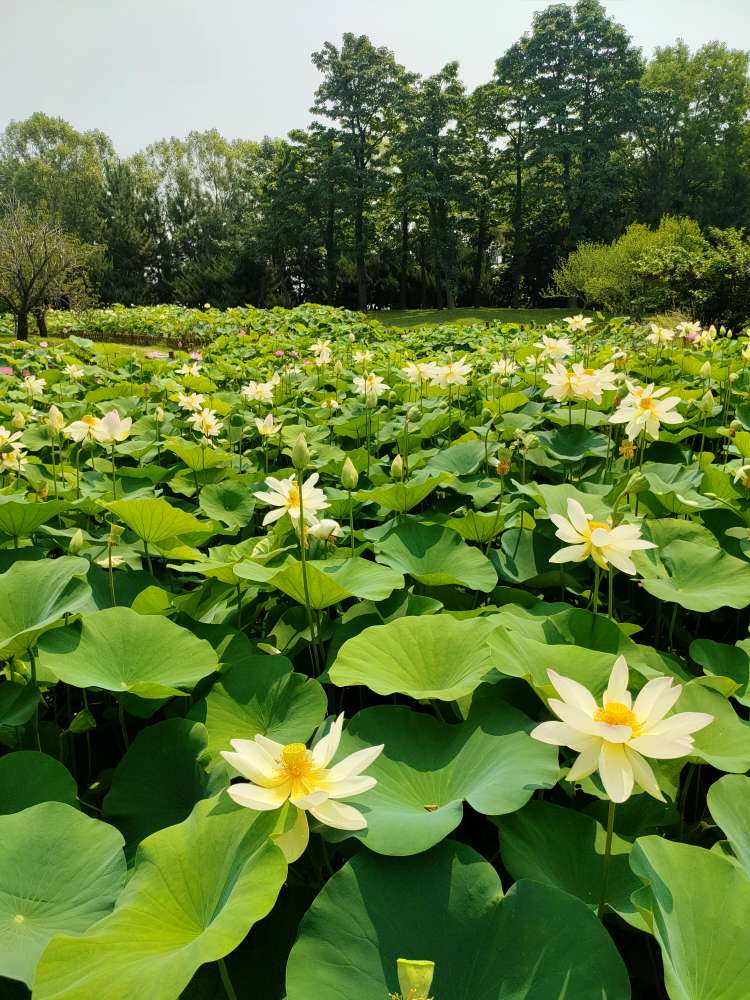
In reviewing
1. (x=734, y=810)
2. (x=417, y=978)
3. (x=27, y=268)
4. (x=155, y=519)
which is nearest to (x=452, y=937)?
(x=417, y=978)

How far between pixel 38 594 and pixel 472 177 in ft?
93.2

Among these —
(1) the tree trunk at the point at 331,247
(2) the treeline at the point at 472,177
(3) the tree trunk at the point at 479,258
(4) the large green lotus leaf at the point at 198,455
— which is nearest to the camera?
(4) the large green lotus leaf at the point at 198,455

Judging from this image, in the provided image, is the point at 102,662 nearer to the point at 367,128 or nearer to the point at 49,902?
the point at 49,902

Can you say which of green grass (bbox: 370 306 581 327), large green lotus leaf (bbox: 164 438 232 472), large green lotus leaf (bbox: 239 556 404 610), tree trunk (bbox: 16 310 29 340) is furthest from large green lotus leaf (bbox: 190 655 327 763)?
Result: green grass (bbox: 370 306 581 327)

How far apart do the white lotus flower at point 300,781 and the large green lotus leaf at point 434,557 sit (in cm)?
67

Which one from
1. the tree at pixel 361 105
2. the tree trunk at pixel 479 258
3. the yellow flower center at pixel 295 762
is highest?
the tree at pixel 361 105

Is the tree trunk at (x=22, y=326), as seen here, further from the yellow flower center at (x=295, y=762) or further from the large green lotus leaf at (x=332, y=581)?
the yellow flower center at (x=295, y=762)

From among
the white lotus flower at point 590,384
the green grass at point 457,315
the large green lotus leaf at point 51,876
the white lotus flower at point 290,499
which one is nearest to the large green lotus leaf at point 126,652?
the large green lotus leaf at point 51,876

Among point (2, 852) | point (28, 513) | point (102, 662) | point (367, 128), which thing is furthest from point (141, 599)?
point (367, 128)

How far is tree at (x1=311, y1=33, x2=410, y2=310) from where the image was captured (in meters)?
26.2

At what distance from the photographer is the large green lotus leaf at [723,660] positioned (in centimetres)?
109

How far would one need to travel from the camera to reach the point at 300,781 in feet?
2.17

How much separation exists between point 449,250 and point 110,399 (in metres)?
24.8

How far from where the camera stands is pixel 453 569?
140 centimetres
